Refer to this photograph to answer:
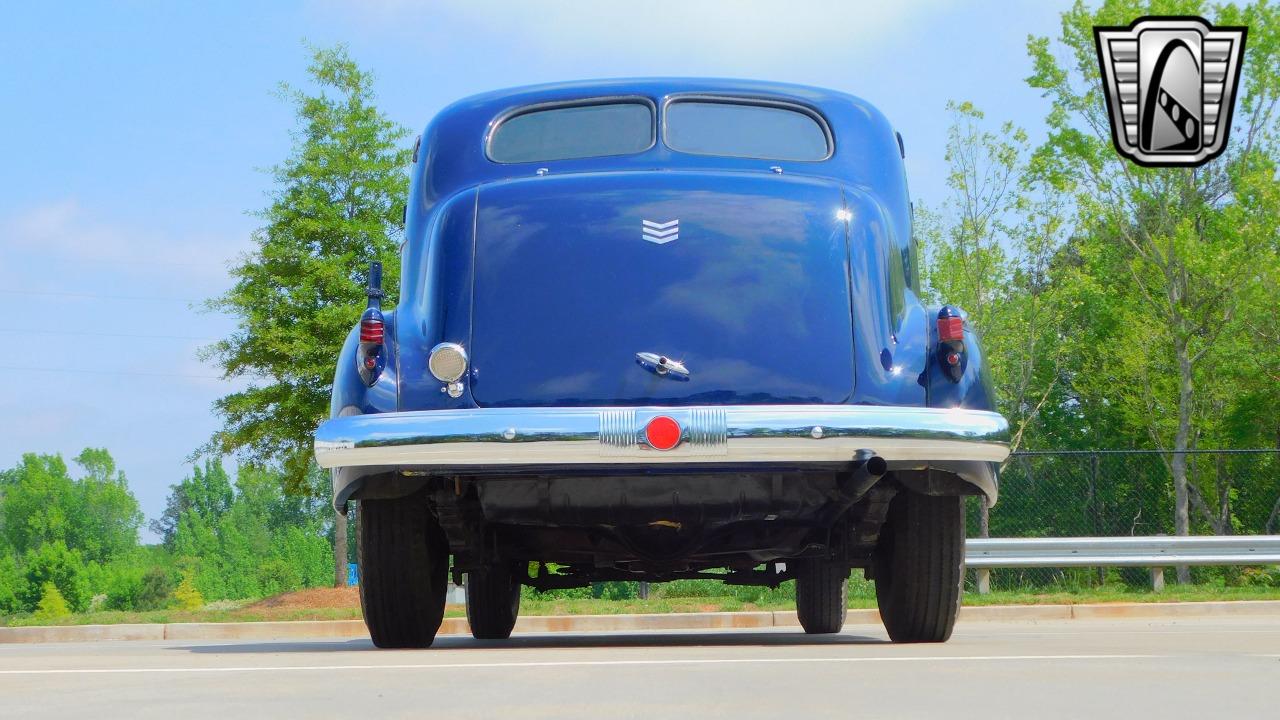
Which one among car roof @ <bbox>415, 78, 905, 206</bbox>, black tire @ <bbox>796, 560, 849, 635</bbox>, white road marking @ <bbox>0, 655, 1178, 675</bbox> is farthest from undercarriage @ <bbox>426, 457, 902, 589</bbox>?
car roof @ <bbox>415, 78, 905, 206</bbox>

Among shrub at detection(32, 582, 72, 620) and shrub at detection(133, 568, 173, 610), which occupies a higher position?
shrub at detection(133, 568, 173, 610)

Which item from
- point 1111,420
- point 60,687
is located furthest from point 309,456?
point 1111,420

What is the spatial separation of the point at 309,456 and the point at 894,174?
61.5 feet

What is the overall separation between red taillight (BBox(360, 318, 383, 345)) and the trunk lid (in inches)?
15.4

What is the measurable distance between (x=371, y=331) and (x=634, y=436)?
127 cm

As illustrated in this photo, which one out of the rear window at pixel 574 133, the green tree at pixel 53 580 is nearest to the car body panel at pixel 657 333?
the rear window at pixel 574 133

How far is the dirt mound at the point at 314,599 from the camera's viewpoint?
744 inches

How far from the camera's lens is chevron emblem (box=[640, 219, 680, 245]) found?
625cm

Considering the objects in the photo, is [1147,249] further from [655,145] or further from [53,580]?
[53,580]

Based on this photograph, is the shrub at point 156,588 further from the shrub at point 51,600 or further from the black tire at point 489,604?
the black tire at point 489,604

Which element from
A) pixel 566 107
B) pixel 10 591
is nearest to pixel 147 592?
pixel 10 591

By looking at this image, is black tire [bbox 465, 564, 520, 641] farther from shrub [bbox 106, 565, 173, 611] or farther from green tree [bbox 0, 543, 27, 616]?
green tree [bbox 0, 543, 27, 616]

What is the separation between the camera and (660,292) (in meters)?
6.11

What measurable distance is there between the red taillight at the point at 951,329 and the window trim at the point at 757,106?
1276mm
